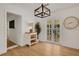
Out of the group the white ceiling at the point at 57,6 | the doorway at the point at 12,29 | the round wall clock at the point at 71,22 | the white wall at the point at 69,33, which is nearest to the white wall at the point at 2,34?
the doorway at the point at 12,29

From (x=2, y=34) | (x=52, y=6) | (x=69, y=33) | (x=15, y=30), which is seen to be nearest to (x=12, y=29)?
(x=15, y=30)

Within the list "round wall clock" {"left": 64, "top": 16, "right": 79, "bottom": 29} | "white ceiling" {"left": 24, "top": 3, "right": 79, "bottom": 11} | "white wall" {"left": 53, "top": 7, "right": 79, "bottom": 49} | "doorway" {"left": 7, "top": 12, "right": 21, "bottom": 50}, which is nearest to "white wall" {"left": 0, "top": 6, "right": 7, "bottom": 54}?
"doorway" {"left": 7, "top": 12, "right": 21, "bottom": 50}

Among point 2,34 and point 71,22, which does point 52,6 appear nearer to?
point 71,22

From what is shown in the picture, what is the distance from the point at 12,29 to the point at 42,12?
0.57 m

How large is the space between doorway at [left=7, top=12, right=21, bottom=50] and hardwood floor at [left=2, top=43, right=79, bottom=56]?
0.35 ft

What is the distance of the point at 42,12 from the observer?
1.65 m

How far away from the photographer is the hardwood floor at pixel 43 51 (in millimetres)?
1629

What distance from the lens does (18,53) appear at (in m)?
1.66

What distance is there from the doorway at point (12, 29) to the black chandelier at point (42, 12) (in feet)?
1.00

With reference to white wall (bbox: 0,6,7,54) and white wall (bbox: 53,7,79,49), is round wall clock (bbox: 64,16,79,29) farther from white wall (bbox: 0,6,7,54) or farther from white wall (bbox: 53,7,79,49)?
white wall (bbox: 0,6,7,54)

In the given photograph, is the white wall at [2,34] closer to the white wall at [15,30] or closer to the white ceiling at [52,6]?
the white wall at [15,30]

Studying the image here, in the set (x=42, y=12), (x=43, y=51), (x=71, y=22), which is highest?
(x=42, y=12)

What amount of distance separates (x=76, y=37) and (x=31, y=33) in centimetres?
74

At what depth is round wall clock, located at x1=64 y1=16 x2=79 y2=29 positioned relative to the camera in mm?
1635
